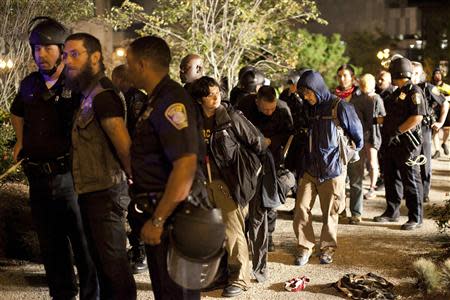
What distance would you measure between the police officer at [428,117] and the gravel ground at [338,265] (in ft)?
4.19

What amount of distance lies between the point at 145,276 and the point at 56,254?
4.41 ft

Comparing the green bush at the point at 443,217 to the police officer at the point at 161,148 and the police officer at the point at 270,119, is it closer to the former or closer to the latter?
the police officer at the point at 270,119

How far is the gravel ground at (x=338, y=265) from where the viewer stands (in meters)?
5.57

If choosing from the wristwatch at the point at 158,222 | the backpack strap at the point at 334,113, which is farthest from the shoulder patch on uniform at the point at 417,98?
the wristwatch at the point at 158,222

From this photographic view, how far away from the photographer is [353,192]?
8.39 m

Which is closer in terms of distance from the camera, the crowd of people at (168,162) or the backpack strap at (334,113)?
the crowd of people at (168,162)

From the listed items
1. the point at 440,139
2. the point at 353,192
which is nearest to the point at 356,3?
the point at 440,139

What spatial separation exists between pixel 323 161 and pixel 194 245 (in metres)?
3.06

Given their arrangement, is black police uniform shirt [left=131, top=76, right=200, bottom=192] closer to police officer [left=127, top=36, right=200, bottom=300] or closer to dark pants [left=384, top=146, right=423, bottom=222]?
police officer [left=127, top=36, right=200, bottom=300]

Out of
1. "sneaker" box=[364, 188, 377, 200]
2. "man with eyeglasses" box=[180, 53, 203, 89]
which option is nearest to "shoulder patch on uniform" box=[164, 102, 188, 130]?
"man with eyeglasses" box=[180, 53, 203, 89]

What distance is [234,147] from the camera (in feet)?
17.5

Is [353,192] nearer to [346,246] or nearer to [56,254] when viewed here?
[346,246]

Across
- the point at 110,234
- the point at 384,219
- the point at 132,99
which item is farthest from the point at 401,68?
the point at 110,234

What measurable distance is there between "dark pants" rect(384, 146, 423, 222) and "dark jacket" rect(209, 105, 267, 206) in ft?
9.86
